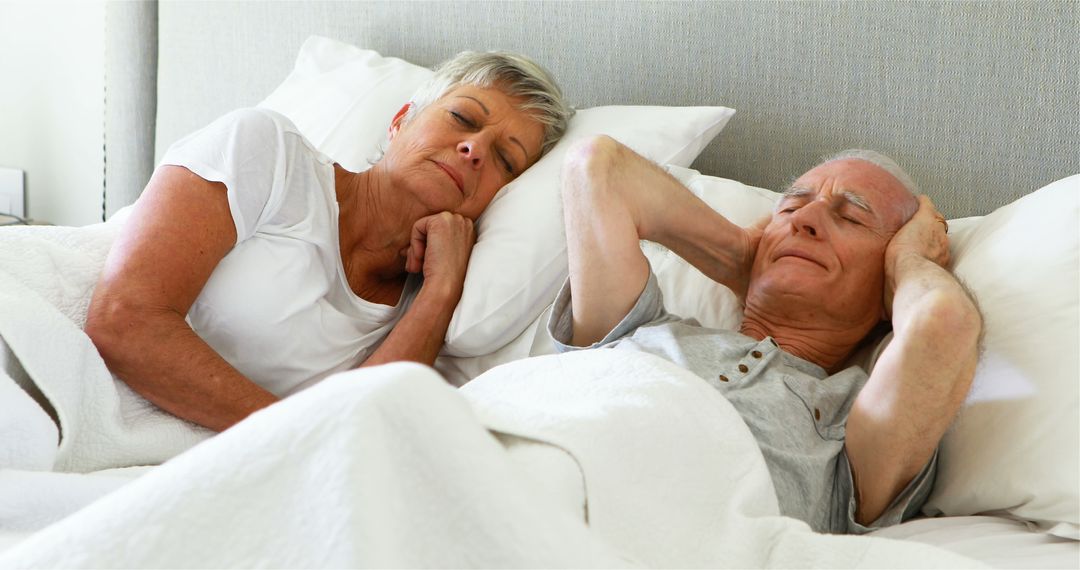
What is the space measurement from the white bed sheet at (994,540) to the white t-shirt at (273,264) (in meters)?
0.82

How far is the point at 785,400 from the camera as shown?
1.22m

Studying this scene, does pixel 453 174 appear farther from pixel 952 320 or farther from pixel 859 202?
pixel 952 320

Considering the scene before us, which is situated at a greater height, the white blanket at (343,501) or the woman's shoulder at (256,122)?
the woman's shoulder at (256,122)

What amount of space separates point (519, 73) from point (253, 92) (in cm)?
97

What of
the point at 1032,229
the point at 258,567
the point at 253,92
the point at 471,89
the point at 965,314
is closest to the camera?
the point at 258,567

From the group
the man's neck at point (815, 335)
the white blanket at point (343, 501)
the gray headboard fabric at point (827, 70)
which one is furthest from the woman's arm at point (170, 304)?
the gray headboard fabric at point (827, 70)

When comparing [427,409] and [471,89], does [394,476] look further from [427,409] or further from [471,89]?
[471,89]

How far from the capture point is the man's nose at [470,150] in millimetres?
1589

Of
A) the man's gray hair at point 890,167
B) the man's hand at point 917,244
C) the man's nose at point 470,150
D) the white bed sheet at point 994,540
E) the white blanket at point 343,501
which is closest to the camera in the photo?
the white blanket at point 343,501

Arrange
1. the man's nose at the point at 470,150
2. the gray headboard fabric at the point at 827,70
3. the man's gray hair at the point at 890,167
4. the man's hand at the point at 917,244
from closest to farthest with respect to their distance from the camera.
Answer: the man's hand at the point at 917,244 → the man's gray hair at the point at 890,167 → the gray headboard fabric at the point at 827,70 → the man's nose at the point at 470,150

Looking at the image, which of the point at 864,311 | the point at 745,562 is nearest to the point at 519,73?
the point at 864,311

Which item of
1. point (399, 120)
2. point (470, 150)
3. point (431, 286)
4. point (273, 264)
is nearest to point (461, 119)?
point (470, 150)

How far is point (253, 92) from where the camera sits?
2.39 metres

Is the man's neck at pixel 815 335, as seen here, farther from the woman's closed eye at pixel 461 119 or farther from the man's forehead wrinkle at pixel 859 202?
→ the woman's closed eye at pixel 461 119
